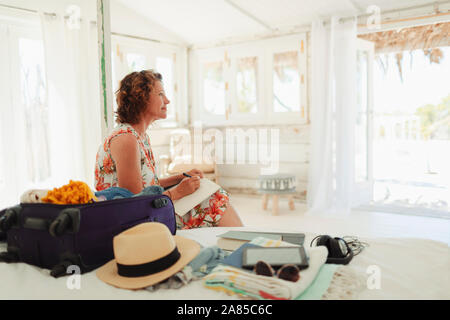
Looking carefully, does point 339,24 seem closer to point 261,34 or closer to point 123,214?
point 261,34

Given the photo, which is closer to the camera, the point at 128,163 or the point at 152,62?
the point at 128,163

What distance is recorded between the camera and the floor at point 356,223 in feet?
12.0

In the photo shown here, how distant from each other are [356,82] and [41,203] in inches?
164

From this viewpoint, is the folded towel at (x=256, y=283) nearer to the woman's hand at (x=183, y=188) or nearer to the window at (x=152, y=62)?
the woman's hand at (x=183, y=188)

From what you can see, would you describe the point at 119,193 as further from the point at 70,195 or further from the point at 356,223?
the point at 356,223

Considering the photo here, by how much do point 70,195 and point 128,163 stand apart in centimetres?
55

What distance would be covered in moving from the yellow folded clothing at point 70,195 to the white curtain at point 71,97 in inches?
131

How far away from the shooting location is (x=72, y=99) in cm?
444

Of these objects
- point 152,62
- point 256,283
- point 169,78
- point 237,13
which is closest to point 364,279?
point 256,283

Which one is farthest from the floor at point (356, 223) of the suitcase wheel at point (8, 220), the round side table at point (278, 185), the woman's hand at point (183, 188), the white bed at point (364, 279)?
the suitcase wheel at point (8, 220)

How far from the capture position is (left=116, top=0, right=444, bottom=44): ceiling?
14.6 ft

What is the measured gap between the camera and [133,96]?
6.52ft

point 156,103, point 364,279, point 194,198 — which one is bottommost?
point 364,279

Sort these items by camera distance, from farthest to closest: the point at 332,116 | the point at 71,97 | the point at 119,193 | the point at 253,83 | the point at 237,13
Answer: the point at 253,83 → the point at 237,13 → the point at 332,116 → the point at 71,97 → the point at 119,193
